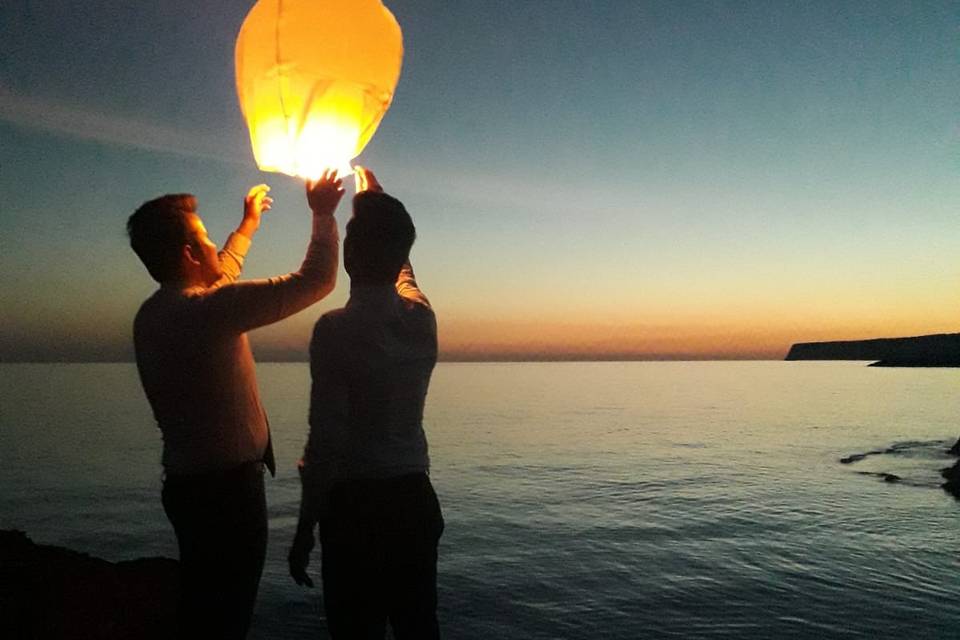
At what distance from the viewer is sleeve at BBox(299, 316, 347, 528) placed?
2.28 m

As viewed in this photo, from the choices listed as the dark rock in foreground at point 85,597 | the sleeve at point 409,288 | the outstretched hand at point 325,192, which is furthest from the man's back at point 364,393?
the dark rock in foreground at point 85,597

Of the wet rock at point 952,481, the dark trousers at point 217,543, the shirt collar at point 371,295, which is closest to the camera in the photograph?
the shirt collar at point 371,295

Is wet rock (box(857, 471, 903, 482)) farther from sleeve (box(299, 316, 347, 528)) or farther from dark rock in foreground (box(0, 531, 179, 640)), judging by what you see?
sleeve (box(299, 316, 347, 528))

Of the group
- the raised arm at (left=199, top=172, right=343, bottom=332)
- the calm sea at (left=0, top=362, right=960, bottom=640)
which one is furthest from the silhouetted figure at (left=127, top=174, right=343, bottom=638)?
the calm sea at (left=0, top=362, right=960, bottom=640)

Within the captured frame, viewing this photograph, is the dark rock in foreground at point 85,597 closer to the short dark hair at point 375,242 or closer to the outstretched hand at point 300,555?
the outstretched hand at point 300,555

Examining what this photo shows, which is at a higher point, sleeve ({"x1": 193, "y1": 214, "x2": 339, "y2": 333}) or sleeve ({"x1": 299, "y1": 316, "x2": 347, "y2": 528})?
sleeve ({"x1": 193, "y1": 214, "x2": 339, "y2": 333})

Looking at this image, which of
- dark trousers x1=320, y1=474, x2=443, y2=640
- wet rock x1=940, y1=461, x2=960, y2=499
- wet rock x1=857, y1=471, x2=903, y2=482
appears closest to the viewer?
dark trousers x1=320, y1=474, x2=443, y2=640

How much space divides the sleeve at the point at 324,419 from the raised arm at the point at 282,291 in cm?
26

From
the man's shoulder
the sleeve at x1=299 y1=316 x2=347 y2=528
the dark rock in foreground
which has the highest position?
the man's shoulder

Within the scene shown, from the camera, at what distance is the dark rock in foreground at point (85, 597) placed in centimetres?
536

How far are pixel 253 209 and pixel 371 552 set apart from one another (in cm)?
183

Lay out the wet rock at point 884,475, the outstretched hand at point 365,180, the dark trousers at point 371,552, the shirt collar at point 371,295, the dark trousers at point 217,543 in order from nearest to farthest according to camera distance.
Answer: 1. the dark trousers at point 371,552
2. the shirt collar at point 371,295
3. the dark trousers at point 217,543
4. the outstretched hand at point 365,180
5. the wet rock at point 884,475

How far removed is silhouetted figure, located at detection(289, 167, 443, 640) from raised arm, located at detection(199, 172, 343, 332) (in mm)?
174

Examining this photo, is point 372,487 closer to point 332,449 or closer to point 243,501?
point 332,449
